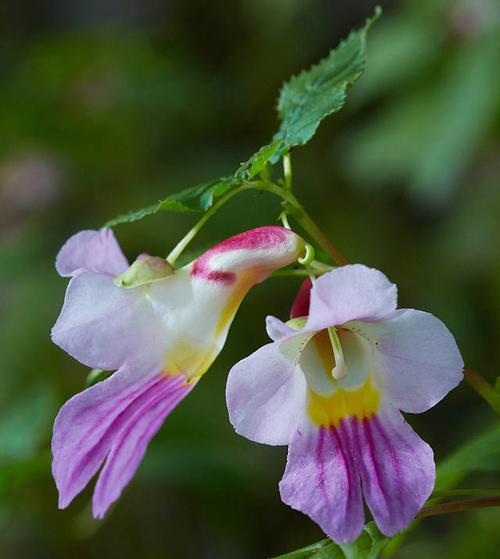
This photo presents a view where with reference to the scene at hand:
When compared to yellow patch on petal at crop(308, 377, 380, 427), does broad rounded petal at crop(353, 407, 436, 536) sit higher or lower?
lower

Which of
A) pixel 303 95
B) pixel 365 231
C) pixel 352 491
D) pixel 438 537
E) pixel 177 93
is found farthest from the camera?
pixel 177 93

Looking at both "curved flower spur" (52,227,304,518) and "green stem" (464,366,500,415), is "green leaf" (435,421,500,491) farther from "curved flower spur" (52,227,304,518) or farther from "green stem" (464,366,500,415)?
"curved flower spur" (52,227,304,518)

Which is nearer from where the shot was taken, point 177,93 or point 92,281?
point 92,281

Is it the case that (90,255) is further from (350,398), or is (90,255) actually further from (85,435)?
(350,398)

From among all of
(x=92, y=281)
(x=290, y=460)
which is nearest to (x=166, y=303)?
(x=92, y=281)

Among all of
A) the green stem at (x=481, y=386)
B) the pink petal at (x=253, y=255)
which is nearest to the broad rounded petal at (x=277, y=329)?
the pink petal at (x=253, y=255)

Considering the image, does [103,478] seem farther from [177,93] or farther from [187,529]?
[177,93]

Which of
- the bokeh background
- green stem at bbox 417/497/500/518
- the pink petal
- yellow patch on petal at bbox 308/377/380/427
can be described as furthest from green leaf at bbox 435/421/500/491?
the bokeh background
